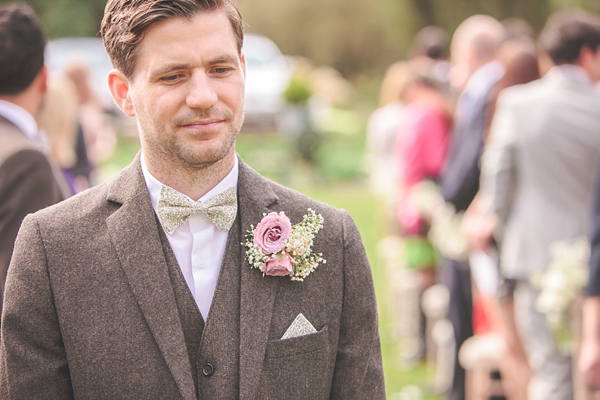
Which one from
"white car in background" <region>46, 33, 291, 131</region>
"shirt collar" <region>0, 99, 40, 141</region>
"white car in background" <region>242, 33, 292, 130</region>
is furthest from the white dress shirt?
"white car in background" <region>242, 33, 292, 130</region>

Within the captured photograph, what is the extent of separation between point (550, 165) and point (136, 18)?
3.15 m

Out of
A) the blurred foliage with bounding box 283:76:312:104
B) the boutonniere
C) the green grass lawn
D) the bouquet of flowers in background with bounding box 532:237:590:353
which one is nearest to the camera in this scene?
the boutonniere

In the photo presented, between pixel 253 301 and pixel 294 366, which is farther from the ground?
pixel 253 301

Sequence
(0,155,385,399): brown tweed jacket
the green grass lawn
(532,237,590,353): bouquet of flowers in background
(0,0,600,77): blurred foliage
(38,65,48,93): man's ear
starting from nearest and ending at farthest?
1. (0,155,385,399): brown tweed jacket
2. (38,65,48,93): man's ear
3. (532,237,590,353): bouquet of flowers in background
4. the green grass lawn
5. (0,0,600,77): blurred foliage

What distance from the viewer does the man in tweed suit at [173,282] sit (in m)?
2.07

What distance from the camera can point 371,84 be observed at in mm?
30891

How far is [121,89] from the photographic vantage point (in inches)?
89.2

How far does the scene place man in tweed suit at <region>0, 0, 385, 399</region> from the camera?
6.79 feet

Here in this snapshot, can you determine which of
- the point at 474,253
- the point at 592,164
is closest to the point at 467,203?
the point at 474,253

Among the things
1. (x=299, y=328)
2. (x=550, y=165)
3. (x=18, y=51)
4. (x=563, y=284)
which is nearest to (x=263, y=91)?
(x=550, y=165)

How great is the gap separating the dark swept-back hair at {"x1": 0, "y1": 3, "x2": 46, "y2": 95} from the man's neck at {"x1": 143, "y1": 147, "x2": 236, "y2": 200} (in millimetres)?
1037

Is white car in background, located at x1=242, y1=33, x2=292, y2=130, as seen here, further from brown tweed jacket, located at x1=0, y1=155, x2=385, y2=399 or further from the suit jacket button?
the suit jacket button

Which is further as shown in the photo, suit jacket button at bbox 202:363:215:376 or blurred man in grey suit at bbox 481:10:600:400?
blurred man in grey suit at bbox 481:10:600:400

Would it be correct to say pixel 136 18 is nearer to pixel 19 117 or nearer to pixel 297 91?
pixel 19 117
